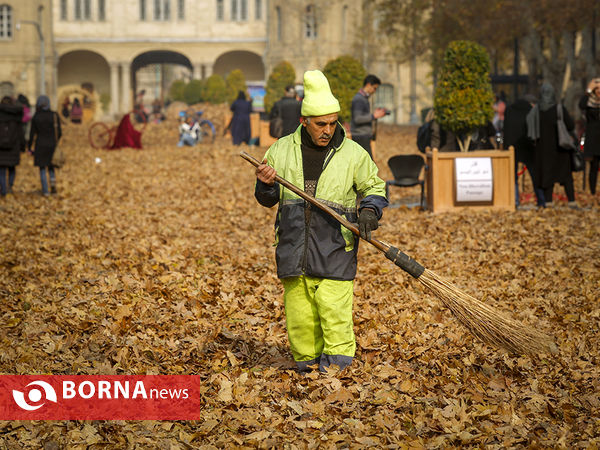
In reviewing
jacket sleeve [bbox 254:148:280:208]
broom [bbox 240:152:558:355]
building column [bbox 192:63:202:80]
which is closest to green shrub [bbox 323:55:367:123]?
broom [bbox 240:152:558:355]

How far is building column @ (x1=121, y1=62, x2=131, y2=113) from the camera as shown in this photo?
5675 centimetres

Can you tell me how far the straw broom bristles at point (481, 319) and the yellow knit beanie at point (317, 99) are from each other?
3.90 feet

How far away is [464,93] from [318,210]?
896 centimetres

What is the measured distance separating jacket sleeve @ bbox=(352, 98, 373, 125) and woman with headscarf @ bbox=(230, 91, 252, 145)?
14.4m

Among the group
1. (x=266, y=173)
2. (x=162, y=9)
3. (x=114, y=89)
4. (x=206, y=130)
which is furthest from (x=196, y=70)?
(x=266, y=173)

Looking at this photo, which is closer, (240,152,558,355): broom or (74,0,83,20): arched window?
(240,152,558,355): broom

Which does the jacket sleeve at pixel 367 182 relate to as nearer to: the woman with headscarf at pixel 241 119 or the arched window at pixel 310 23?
the woman with headscarf at pixel 241 119

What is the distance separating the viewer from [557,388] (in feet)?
17.9

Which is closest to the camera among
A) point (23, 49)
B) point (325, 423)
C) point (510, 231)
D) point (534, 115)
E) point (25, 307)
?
point (325, 423)

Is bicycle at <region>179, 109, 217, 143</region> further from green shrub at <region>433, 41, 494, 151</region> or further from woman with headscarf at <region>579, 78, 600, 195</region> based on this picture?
woman with headscarf at <region>579, 78, 600, 195</region>

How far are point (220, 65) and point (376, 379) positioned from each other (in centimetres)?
5529

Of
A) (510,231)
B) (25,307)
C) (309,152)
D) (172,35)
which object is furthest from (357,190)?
(172,35)

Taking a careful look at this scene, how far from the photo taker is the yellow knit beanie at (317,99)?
5090 millimetres

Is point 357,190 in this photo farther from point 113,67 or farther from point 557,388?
point 113,67
